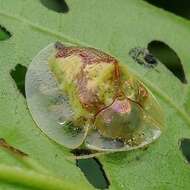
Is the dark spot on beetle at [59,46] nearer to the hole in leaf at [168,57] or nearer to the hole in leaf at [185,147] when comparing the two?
the hole in leaf at [168,57]

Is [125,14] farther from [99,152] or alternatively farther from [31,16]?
[99,152]

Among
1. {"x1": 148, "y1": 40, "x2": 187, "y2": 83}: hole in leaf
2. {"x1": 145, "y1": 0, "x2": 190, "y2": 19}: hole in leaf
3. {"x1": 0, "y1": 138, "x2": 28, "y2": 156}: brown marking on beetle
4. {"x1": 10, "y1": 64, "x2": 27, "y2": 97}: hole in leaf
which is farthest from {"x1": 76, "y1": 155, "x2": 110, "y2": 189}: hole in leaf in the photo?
{"x1": 145, "y1": 0, "x2": 190, "y2": 19}: hole in leaf

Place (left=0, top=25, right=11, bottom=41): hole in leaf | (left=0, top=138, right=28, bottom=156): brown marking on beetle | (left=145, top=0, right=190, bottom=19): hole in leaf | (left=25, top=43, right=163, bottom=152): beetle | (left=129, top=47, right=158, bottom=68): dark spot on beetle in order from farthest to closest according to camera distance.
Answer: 1. (left=145, top=0, right=190, bottom=19): hole in leaf
2. (left=129, top=47, right=158, bottom=68): dark spot on beetle
3. (left=0, top=25, right=11, bottom=41): hole in leaf
4. (left=25, top=43, right=163, bottom=152): beetle
5. (left=0, top=138, right=28, bottom=156): brown marking on beetle

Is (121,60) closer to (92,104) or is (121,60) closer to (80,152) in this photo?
(92,104)

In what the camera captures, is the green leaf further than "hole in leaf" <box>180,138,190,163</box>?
No

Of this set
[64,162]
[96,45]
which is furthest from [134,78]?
[64,162]

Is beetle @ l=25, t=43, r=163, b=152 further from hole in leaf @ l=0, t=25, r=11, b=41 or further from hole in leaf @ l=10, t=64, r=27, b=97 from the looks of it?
hole in leaf @ l=0, t=25, r=11, b=41

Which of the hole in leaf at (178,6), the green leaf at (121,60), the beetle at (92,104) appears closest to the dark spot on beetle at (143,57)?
the green leaf at (121,60)

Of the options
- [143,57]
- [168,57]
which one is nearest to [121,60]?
[143,57]
